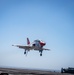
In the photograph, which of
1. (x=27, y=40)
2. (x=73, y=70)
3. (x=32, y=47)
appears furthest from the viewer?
(x=73, y=70)

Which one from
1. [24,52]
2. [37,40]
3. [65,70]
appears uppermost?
[37,40]

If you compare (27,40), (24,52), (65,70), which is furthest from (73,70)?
(24,52)

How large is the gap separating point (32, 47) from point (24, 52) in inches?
230

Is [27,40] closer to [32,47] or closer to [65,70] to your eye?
[32,47]

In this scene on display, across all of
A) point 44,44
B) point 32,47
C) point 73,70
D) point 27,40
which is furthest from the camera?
point 73,70

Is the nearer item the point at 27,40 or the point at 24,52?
the point at 24,52

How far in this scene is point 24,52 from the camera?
7694 centimetres

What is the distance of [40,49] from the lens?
229 feet

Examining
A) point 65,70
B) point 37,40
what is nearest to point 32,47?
point 37,40

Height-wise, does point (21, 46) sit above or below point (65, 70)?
above

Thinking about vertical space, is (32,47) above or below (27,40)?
below

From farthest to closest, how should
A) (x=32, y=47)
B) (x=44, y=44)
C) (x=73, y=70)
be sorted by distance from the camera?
(x=73, y=70)
(x=32, y=47)
(x=44, y=44)

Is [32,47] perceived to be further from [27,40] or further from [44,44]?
[27,40]

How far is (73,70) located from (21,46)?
151 ft
